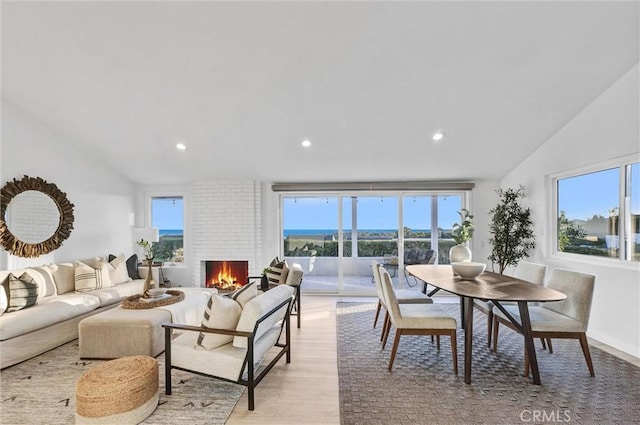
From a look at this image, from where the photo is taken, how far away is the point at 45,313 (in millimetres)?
3148

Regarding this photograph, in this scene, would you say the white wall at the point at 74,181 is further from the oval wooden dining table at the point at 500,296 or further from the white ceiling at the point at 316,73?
the oval wooden dining table at the point at 500,296

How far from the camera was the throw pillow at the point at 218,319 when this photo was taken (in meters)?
2.24

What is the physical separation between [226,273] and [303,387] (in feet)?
11.9

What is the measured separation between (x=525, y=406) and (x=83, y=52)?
4.78 meters

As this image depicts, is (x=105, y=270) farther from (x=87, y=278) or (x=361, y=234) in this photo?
(x=361, y=234)

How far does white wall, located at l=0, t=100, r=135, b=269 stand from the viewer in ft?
12.3

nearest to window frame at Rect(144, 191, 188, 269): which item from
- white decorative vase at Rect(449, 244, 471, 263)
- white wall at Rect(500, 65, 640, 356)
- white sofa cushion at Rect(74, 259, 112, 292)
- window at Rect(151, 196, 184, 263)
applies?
window at Rect(151, 196, 184, 263)

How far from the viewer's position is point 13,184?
375 cm

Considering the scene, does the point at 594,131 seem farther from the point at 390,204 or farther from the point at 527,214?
the point at 390,204

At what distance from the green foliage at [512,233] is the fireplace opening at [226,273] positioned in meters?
4.16

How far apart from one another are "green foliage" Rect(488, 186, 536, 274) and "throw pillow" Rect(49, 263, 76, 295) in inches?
233

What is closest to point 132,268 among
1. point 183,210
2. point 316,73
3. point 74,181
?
point 183,210

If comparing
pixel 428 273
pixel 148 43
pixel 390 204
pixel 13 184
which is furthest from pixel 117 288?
pixel 390 204

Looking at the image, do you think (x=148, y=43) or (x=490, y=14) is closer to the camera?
(x=490, y=14)
